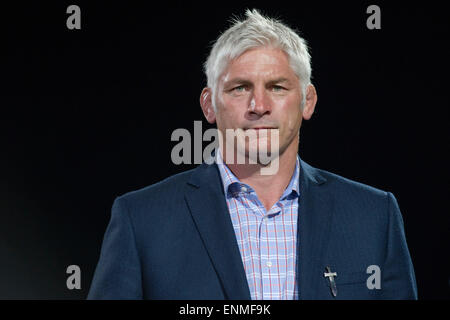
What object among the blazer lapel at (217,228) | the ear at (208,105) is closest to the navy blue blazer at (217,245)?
the blazer lapel at (217,228)

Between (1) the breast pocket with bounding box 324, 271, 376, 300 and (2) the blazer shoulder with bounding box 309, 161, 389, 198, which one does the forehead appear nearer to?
(2) the blazer shoulder with bounding box 309, 161, 389, 198

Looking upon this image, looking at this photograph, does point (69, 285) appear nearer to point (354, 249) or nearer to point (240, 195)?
point (240, 195)

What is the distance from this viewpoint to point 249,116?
2232mm

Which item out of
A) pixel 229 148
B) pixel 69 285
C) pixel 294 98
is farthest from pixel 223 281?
pixel 69 285

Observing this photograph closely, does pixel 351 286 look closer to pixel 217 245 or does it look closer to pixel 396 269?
pixel 396 269

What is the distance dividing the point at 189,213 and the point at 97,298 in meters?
0.44

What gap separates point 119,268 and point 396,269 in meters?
1.03

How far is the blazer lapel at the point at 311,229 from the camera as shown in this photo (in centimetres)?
214

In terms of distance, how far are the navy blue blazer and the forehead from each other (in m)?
0.41

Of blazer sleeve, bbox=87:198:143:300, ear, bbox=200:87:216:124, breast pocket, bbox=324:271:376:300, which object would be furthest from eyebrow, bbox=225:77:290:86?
breast pocket, bbox=324:271:376:300

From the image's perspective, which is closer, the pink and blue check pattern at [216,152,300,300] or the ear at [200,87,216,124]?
the pink and blue check pattern at [216,152,300,300]

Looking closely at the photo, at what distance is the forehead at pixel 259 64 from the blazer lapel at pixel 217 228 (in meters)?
0.40

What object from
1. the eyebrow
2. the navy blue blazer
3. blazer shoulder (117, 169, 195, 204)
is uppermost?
the eyebrow

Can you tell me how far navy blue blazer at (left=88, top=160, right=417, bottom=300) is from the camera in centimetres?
213
